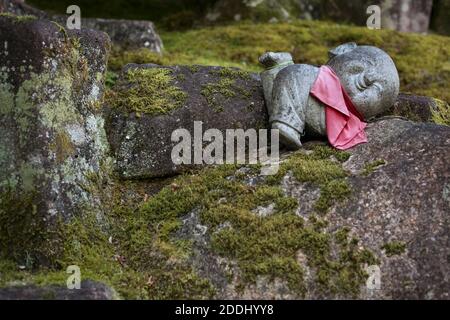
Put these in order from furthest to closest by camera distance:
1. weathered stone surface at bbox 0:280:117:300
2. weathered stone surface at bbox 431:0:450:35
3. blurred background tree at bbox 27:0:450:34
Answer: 1. weathered stone surface at bbox 431:0:450:35
2. blurred background tree at bbox 27:0:450:34
3. weathered stone surface at bbox 0:280:117:300

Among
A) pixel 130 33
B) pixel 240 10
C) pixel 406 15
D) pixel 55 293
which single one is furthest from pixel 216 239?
pixel 406 15

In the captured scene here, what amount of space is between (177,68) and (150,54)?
224 cm

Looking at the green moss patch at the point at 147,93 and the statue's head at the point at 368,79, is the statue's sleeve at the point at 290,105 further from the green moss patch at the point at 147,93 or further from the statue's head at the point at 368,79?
the green moss patch at the point at 147,93

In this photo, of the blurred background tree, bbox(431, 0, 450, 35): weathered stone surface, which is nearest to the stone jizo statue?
the blurred background tree

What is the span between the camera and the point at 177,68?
5.77 metres

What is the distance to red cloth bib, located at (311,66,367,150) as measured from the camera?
5039 mm

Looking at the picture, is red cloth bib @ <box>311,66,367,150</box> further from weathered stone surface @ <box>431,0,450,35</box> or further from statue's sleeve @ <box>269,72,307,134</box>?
weathered stone surface @ <box>431,0,450,35</box>

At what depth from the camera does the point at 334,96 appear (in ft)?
16.8

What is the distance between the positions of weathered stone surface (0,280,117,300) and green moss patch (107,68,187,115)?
1725 mm

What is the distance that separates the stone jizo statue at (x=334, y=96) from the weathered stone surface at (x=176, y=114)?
0.30 m

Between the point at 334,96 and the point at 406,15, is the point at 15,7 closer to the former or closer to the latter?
the point at 334,96

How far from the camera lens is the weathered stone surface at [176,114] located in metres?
5.15

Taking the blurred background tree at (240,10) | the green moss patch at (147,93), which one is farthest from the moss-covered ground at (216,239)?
the blurred background tree at (240,10)
